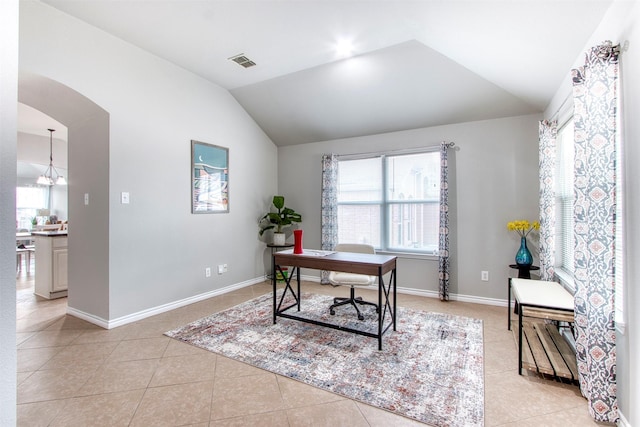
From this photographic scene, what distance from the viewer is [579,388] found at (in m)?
2.03

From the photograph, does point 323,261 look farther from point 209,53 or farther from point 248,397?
point 209,53

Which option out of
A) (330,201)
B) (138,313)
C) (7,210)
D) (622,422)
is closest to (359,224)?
(330,201)

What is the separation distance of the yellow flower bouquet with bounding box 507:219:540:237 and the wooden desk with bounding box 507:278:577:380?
85cm

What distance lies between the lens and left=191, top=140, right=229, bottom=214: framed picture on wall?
12.9 ft

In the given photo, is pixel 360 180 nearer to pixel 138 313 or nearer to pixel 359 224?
pixel 359 224

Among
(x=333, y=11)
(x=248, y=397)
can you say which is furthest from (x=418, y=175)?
(x=248, y=397)

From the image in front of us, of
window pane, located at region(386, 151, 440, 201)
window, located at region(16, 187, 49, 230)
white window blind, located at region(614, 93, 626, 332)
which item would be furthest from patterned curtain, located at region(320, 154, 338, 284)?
window, located at region(16, 187, 49, 230)

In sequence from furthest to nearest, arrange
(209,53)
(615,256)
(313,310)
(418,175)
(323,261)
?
(418,175), (313,310), (209,53), (323,261), (615,256)

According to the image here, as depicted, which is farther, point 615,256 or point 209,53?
point 209,53

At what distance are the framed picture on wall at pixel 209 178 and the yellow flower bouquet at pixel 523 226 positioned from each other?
12.2ft

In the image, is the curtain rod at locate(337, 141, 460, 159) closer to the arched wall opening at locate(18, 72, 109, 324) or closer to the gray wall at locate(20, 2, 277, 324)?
the gray wall at locate(20, 2, 277, 324)

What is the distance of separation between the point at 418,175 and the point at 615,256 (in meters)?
2.75

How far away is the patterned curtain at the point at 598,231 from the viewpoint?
1672mm

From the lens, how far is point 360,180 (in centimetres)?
478
